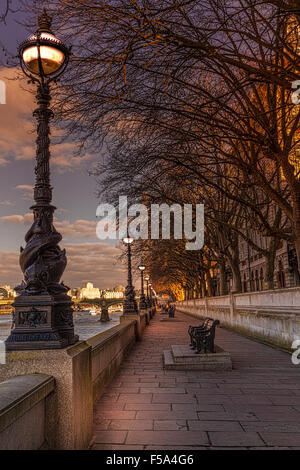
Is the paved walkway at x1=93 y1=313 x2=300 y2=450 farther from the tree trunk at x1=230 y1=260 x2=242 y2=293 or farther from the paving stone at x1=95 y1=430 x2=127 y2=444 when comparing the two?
the tree trunk at x1=230 y1=260 x2=242 y2=293

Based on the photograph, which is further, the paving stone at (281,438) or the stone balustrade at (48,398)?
the paving stone at (281,438)

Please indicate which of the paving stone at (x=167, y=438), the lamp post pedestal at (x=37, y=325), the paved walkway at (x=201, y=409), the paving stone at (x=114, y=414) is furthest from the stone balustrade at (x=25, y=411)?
the paving stone at (x=114, y=414)

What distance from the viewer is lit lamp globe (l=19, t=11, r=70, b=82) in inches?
190

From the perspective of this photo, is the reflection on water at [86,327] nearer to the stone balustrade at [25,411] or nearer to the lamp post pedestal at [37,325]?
the lamp post pedestal at [37,325]

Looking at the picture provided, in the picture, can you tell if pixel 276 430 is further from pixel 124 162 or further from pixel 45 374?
pixel 124 162

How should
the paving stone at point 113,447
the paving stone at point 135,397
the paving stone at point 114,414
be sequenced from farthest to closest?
1. the paving stone at point 135,397
2. the paving stone at point 114,414
3. the paving stone at point 113,447

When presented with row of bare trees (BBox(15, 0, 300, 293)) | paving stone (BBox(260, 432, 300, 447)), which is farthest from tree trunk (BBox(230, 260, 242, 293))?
paving stone (BBox(260, 432, 300, 447))

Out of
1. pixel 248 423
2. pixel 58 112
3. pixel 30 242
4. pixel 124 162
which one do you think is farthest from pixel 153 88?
pixel 248 423

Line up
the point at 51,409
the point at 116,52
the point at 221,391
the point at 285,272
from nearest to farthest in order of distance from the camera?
1. the point at 51,409
2. the point at 221,391
3. the point at 116,52
4. the point at 285,272

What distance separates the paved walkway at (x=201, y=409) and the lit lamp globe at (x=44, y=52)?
4677 millimetres

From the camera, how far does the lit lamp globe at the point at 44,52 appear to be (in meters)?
4.83

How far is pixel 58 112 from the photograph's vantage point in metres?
10.4

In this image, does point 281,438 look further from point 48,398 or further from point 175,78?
point 175,78
